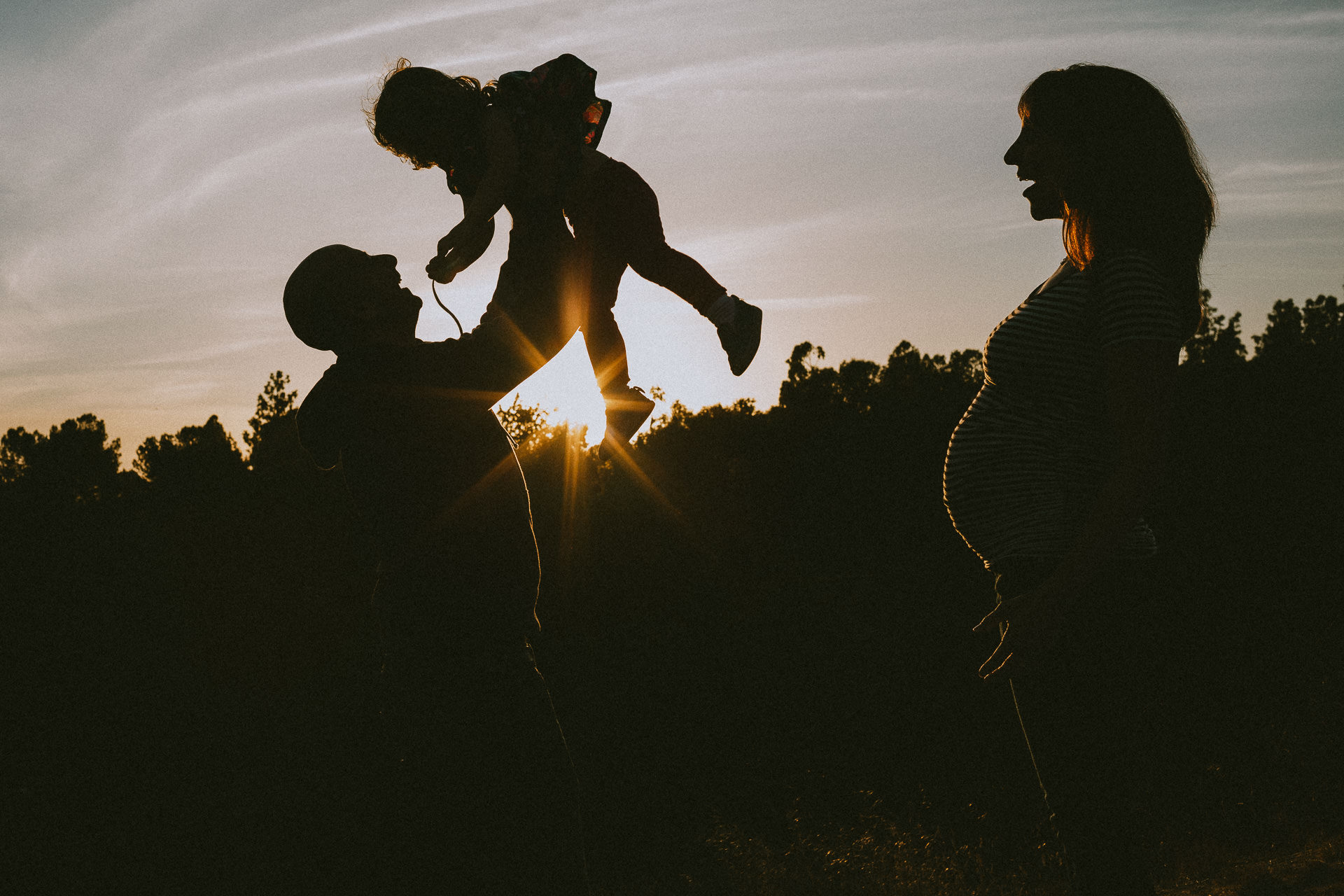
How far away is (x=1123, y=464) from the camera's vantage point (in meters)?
1.57

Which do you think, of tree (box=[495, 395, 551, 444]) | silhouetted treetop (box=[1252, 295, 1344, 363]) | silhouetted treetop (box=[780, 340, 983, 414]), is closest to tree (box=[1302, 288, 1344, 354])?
silhouetted treetop (box=[1252, 295, 1344, 363])

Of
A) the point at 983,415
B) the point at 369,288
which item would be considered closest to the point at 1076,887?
the point at 983,415

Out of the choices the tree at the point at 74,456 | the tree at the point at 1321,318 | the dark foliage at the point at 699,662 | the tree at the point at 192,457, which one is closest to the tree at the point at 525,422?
the dark foliage at the point at 699,662

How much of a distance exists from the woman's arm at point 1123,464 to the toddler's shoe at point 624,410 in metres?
1.74

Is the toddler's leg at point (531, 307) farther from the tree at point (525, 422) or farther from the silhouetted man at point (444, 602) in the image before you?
the tree at point (525, 422)

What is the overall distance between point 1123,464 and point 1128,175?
0.58 m

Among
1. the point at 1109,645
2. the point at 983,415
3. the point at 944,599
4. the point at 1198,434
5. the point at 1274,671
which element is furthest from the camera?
the point at 1198,434

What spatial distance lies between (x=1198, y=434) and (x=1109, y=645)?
3571cm

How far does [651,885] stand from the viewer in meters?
13.3

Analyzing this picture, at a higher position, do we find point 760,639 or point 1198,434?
point 1198,434

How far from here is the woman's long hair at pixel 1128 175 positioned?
171cm

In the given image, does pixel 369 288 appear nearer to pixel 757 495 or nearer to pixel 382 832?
pixel 382 832

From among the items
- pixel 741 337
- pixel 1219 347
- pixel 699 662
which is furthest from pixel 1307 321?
pixel 741 337

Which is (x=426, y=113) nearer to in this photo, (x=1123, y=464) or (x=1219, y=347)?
(x=1123, y=464)
